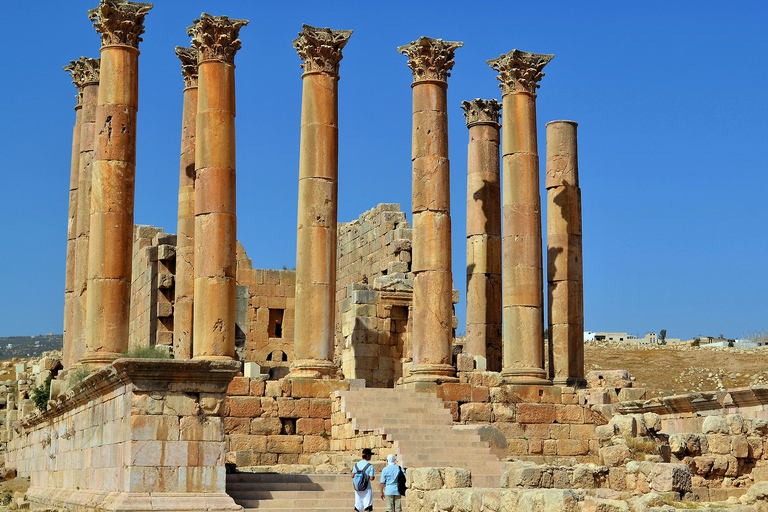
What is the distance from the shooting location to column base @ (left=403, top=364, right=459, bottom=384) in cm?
2964

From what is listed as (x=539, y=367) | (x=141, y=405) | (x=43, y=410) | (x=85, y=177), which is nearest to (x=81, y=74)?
(x=85, y=177)

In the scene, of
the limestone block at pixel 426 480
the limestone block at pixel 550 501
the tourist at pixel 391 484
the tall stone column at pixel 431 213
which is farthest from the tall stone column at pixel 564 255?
the limestone block at pixel 550 501

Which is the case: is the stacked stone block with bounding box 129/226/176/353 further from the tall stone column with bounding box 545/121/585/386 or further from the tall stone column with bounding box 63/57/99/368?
the tall stone column with bounding box 545/121/585/386

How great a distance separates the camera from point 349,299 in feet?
119

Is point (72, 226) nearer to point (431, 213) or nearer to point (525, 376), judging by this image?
point (431, 213)

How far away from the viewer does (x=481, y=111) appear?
1427 inches

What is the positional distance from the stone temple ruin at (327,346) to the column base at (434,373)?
0.19 feet

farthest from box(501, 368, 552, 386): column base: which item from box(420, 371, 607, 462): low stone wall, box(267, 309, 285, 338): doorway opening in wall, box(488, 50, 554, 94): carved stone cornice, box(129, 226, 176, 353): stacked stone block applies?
box(267, 309, 285, 338): doorway opening in wall

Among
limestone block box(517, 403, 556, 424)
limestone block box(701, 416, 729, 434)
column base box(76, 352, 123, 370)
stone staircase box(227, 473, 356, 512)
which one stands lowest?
stone staircase box(227, 473, 356, 512)

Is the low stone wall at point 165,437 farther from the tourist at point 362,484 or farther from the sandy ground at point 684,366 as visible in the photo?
the sandy ground at point 684,366

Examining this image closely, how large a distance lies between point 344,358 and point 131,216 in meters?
10.9

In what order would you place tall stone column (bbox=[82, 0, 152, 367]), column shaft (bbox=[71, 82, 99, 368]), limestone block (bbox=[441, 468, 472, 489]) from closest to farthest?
limestone block (bbox=[441, 468, 472, 489])
tall stone column (bbox=[82, 0, 152, 367])
column shaft (bbox=[71, 82, 99, 368])

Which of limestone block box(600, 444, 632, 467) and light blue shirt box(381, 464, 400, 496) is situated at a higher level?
limestone block box(600, 444, 632, 467)

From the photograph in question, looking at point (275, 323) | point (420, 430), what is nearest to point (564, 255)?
point (420, 430)
